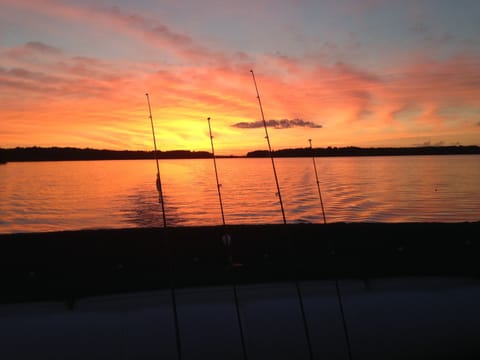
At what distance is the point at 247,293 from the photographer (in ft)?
21.3

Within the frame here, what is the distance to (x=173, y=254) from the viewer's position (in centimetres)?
715

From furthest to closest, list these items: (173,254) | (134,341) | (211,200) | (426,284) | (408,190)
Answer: (408,190) < (211,200) < (173,254) < (426,284) < (134,341)

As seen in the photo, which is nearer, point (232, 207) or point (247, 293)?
point (247, 293)

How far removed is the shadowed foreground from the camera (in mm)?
5238

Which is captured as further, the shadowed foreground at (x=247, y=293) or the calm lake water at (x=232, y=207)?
the calm lake water at (x=232, y=207)

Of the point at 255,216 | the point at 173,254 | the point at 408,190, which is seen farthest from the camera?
the point at 408,190

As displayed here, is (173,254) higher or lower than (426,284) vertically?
higher

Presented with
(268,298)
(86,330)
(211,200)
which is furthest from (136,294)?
(211,200)

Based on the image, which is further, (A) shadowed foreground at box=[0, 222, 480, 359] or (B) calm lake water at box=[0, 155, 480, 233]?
(B) calm lake water at box=[0, 155, 480, 233]

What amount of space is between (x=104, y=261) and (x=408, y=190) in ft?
151

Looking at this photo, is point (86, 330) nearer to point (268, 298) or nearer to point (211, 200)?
point (268, 298)

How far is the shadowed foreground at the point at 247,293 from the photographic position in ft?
17.2

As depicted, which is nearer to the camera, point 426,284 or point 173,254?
point 426,284

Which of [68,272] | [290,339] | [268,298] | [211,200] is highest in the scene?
[211,200]
